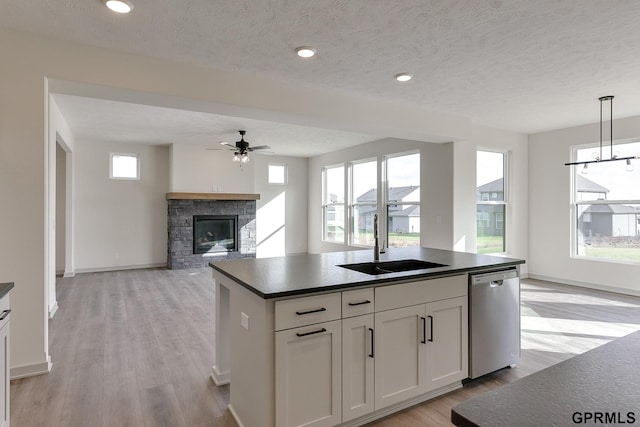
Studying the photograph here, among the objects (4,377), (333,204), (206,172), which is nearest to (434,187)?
(333,204)

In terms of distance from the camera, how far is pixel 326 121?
410 centimetres

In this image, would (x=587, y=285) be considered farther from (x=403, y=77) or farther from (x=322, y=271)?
(x=322, y=271)

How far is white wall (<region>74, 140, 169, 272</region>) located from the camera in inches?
275

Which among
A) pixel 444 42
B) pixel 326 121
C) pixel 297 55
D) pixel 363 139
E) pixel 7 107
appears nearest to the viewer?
pixel 7 107

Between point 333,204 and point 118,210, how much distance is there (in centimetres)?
465

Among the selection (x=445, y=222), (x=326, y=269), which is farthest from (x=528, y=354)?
(x=445, y=222)

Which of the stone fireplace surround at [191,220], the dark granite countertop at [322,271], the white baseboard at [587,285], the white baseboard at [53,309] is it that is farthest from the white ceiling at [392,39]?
the stone fireplace surround at [191,220]

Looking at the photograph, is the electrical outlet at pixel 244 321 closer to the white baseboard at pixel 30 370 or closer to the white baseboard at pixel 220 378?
the white baseboard at pixel 220 378

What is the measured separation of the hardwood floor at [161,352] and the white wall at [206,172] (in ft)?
8.55

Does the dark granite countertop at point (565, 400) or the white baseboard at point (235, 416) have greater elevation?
the dark granite countertop at point (565, 400)

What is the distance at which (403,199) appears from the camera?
266 inches

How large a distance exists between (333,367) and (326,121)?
286cm

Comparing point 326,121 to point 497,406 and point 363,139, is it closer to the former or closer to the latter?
point 363,139

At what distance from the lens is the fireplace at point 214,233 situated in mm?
7742
